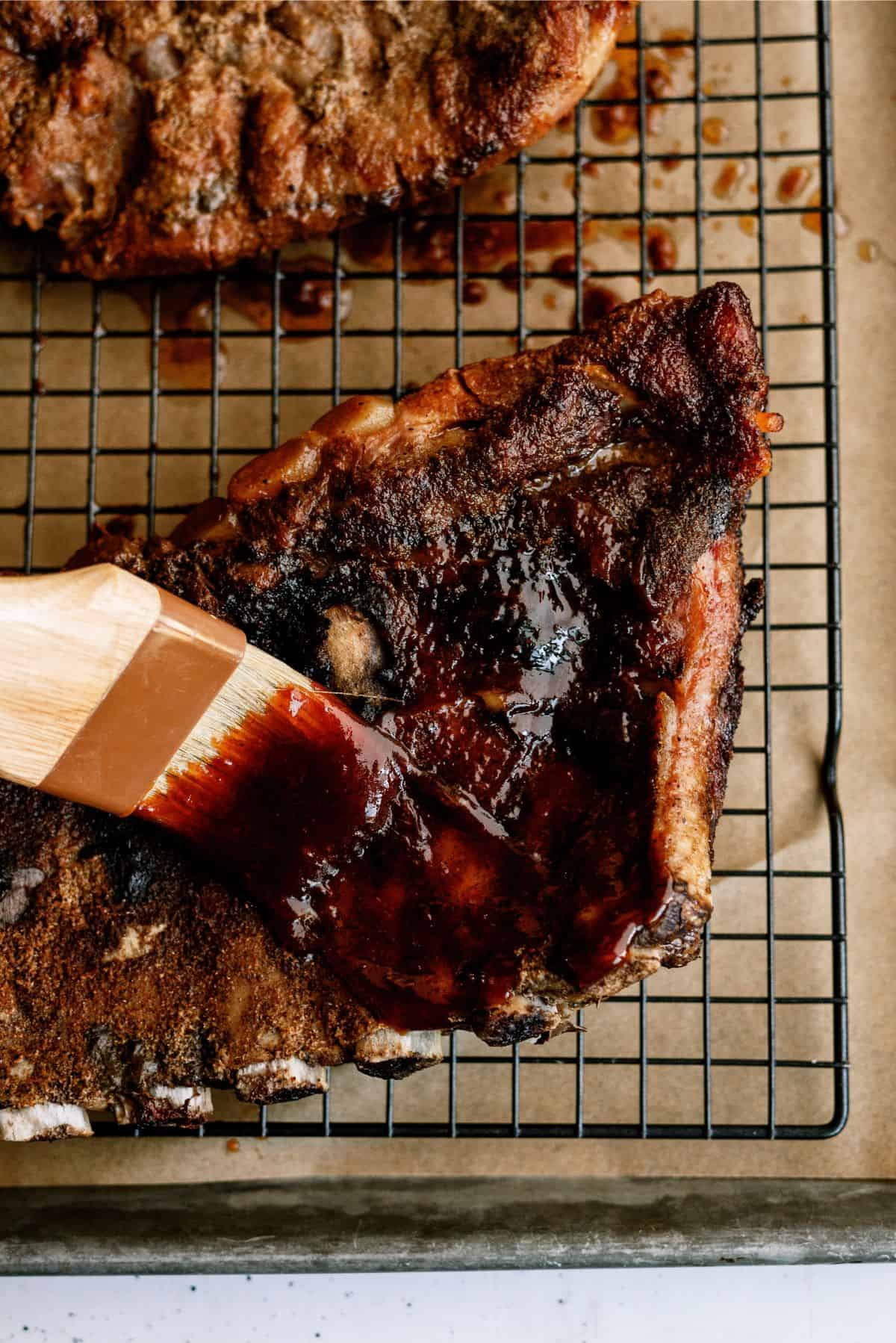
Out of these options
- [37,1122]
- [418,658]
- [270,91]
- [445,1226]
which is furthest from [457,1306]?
[270,91]

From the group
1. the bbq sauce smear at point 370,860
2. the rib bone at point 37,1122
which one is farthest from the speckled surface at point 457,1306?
the bbq sauce smear at point 370,860

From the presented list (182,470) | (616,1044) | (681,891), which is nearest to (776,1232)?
(616,1044)

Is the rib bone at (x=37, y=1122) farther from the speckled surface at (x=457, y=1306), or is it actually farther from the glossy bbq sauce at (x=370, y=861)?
the speckled surface at (x=457, y=1306)

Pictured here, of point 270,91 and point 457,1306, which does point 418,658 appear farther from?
point 457,1306

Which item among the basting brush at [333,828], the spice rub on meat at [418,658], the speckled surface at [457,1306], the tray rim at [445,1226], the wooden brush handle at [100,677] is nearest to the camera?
the wooden brush handle at [100,677]

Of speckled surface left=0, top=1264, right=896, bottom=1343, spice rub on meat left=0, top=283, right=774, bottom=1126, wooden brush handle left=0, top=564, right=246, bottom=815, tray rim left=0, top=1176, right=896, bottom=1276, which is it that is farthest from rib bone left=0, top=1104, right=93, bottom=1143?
speckled surface left=0, top=1264, right=896, bottom=1343

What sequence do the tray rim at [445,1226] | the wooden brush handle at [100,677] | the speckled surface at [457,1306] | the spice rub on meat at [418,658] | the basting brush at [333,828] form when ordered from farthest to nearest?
the speckled surface at [457,1306] → the tray rim at [445,1226] → the spice rub on meat at [418,658] → the basting brush at [333,828] → the wooden brush handle at [100,677]
